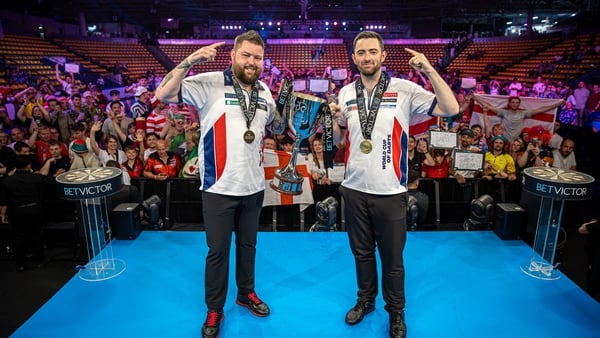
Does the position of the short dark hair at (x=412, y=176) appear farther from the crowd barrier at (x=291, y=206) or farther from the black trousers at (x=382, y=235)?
the black trousers at (x=382, y=235)

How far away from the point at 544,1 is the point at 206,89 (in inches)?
1227

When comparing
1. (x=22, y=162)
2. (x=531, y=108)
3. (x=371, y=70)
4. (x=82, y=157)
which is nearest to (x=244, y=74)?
(x=371, y=70)

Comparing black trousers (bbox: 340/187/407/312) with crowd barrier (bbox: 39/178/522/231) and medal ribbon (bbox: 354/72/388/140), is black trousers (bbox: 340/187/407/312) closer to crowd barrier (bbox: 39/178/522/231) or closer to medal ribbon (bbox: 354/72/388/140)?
medal ribbon (bbox: 354/72/388/140)

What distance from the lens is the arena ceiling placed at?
25391mm

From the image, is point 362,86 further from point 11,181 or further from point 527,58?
point 527,58

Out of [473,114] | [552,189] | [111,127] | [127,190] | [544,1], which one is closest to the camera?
[552,189]

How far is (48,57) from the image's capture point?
19.0 m

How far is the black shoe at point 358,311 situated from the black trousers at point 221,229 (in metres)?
0.86

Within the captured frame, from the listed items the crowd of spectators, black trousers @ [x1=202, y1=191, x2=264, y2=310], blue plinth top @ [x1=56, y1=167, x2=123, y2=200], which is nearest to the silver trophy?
black trousers @ [x1=202, y1=191, x2=264, y2=310]

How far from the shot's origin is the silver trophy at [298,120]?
2.66m

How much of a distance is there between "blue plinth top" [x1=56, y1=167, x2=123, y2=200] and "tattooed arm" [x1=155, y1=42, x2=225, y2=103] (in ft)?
4.21

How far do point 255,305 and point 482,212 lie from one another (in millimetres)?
2820

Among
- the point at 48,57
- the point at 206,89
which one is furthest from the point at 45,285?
the point at 48,57

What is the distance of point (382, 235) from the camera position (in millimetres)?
2650
